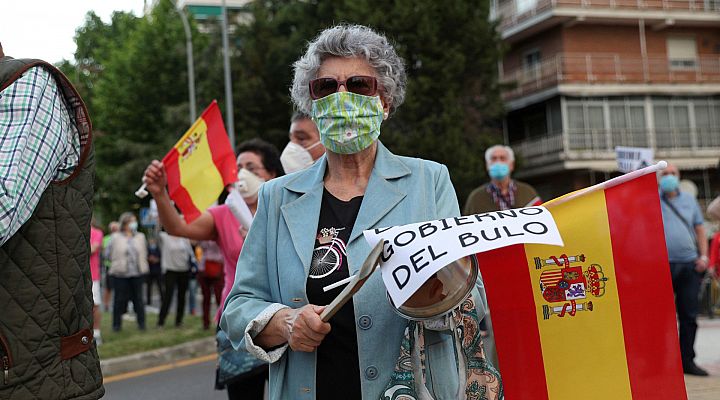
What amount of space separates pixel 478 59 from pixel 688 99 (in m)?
12.1

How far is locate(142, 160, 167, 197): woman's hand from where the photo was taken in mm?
4996

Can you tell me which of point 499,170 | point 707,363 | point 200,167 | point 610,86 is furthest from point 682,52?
point 200,167

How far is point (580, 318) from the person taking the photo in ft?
8.36

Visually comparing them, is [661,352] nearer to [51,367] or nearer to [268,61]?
[51,367]

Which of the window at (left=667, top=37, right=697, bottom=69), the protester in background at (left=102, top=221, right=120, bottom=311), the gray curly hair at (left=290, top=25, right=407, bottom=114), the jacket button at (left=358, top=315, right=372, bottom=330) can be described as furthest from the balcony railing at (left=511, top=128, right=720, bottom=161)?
the jacket button at (left=358, top=315, right=372, bottom=330)

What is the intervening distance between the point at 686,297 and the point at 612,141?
28.9 meters

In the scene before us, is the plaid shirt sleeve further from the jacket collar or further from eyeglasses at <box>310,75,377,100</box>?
eyeglasses at <box>310,75,377,100</box>

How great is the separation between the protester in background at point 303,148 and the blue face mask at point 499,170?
2.88 m

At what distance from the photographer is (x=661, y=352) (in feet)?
8.37

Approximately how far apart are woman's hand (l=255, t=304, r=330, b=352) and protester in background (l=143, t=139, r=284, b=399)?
1785 millimetres

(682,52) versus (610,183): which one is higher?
(682,52)

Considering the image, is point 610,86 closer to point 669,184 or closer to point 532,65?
point 532,65

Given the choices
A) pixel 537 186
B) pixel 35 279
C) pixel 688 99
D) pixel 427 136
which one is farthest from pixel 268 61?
pixel 35 279

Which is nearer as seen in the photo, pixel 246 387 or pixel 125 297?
pixel 246 387
